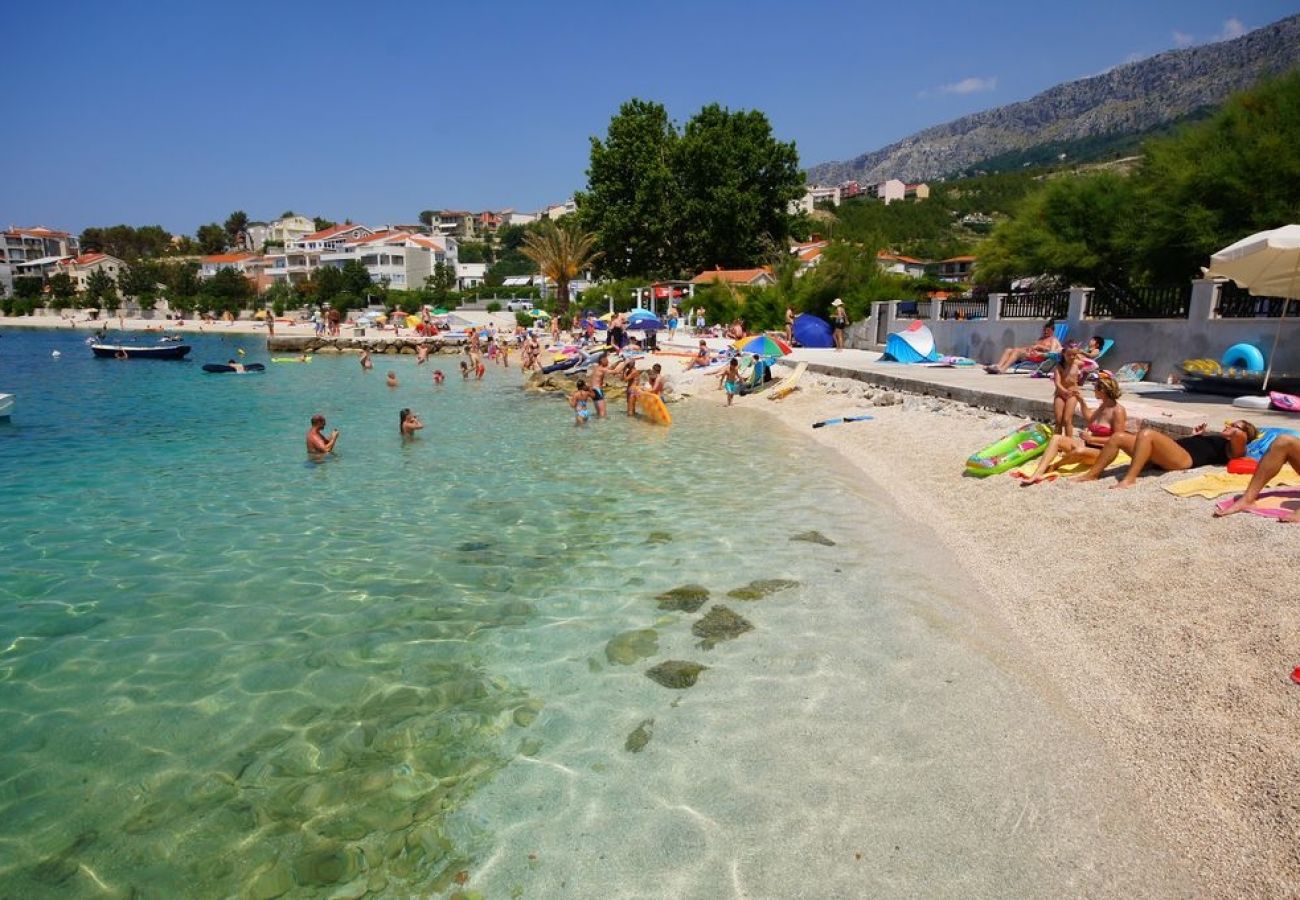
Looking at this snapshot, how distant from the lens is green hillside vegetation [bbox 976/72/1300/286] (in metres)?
14.0

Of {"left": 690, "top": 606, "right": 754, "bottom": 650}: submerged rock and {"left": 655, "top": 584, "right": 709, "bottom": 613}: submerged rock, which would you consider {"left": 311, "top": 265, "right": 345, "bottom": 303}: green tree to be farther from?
{"left": 690, "top": 606, "right": 754, "bottom": 650}: submerged rock

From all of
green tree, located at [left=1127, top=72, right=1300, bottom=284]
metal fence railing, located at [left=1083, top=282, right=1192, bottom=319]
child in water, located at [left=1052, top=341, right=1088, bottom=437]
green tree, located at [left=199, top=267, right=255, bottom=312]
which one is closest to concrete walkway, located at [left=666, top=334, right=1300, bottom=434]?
child in water, located at [left=1052, top=341, right=1088, bottom=437]

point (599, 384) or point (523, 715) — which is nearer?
point (523, 715)

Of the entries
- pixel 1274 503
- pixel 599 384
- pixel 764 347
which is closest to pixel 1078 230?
pixel 764 347

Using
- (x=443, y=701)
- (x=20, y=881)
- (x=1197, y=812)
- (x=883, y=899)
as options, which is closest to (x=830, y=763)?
(x=883, y=899)

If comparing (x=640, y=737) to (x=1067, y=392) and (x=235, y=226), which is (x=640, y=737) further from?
(x=235, y=226)

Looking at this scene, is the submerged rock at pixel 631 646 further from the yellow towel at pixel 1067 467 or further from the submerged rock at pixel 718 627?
the yellow towel at pixel 1067 467

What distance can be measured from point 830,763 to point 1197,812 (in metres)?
1.58

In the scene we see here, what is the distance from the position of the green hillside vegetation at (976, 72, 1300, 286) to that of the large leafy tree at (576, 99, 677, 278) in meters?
29.8

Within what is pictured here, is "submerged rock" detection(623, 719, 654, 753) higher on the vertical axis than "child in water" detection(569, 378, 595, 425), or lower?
lower

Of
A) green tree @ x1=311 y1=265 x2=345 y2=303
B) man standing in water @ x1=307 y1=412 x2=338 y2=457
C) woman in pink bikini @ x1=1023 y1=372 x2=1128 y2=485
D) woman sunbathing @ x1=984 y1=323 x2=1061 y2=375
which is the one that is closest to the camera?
woman in pink bikini @ x1=1023 y1=372 x2=1128 y2=485

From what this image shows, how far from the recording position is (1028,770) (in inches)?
141

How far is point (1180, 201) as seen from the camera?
607 inches

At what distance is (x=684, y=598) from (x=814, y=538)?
2.07 metres
